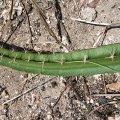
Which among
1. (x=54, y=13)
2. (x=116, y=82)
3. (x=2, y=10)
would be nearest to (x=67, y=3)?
(x=54, y=13)

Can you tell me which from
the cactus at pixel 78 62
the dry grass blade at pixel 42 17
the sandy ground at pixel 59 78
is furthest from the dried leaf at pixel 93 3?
the cactus at pixel 78 62

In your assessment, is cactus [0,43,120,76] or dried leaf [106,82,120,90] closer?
cactus [0,43,120,76]

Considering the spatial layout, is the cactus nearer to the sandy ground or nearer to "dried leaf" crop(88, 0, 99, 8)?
the sandy ground

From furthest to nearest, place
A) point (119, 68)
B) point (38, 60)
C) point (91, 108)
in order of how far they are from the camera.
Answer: point (91, 108), point (38, 60), point (119, 68)

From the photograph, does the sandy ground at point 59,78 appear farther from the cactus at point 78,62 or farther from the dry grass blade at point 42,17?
the cactus at point 78,62

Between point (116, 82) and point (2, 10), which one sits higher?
point (2, 10)

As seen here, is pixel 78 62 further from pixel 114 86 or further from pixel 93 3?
pixel 93 3

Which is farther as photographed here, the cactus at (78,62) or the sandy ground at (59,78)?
the sandy ground at (59,78)

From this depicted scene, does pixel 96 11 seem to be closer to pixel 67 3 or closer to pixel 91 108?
pixel 67 3

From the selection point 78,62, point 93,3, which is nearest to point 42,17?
point 93,3

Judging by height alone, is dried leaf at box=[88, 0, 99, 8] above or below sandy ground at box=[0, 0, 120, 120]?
above

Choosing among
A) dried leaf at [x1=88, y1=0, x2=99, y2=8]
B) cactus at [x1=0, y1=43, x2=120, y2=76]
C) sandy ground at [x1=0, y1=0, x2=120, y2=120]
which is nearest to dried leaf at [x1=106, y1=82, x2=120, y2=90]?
sandy ground at [x1=0, y1=0, x2=120, y2=120]
